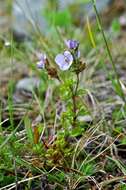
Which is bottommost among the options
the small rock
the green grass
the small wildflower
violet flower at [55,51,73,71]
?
the green grass

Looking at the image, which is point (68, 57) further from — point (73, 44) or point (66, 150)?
point (66, 150)

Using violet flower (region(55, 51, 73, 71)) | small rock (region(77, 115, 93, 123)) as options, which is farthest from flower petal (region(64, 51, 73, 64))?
small rock (region(77, 115, 93, 123))

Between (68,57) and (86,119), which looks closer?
(68,57)

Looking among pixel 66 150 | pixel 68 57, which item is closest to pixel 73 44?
pixel 68 57

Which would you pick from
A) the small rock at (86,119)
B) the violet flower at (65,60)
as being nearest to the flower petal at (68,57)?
the violet flower at (65,60)

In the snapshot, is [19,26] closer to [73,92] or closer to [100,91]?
[100,91]

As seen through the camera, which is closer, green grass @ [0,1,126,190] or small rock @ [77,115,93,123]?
green grass @ [0,1,126,190]

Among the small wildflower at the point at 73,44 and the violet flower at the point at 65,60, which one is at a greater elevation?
the small wildflower at the point at 73,44

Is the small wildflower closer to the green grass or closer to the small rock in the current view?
the green grass

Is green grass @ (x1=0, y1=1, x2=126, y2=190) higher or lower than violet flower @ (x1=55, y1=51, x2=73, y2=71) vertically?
lower

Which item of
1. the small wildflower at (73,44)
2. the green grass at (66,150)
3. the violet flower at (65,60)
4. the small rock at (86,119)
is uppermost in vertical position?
the small wildflower at (73,44)

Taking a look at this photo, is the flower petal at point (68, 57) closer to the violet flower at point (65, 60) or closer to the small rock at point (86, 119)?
the violet flower at point (65, 60)
